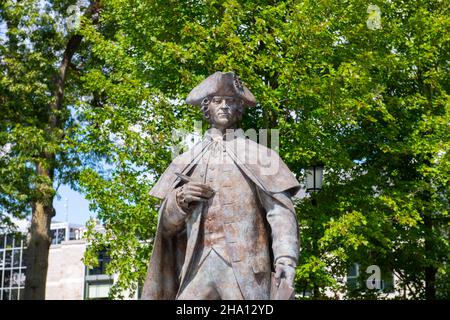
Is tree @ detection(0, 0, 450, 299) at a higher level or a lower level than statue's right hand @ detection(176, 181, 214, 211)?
higher

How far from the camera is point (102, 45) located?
21.4 m

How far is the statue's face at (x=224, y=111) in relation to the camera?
7730 mm

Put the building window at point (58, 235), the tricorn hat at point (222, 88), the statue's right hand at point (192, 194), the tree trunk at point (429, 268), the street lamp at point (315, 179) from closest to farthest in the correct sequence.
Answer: the statue's right hand at point (192, 194) → the tricorn hat at point (222, 88) → the street lamp at point (315, 179) → the tree trunk at point (429, 268) → the building window at point (58, 235)

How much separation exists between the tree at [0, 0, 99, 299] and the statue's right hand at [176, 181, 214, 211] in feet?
A: 53.0

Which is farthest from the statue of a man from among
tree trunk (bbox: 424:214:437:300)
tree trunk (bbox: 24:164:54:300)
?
tree trunk (bbox: 24:164:54:300)

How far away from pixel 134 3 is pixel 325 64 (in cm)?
485

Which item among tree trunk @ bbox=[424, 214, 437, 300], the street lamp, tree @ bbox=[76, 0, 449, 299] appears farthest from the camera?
tree trunk @ bbox=[424, 214, 437, 300]

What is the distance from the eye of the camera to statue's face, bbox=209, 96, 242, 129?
25.4 feet

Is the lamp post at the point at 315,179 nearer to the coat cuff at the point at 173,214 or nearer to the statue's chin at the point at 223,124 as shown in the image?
the statue's chin at the point at 223,124

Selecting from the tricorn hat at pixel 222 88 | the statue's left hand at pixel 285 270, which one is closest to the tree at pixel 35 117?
the tricorn hat at pixel 222 88

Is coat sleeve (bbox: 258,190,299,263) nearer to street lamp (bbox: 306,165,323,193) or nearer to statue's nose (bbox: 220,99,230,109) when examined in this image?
statue's nose (bbox: 220,99,230,109)

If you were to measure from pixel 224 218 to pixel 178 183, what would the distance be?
0.60m

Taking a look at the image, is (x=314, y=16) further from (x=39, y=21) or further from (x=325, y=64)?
(x=39, y=21)

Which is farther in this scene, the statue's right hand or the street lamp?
the street lamp
